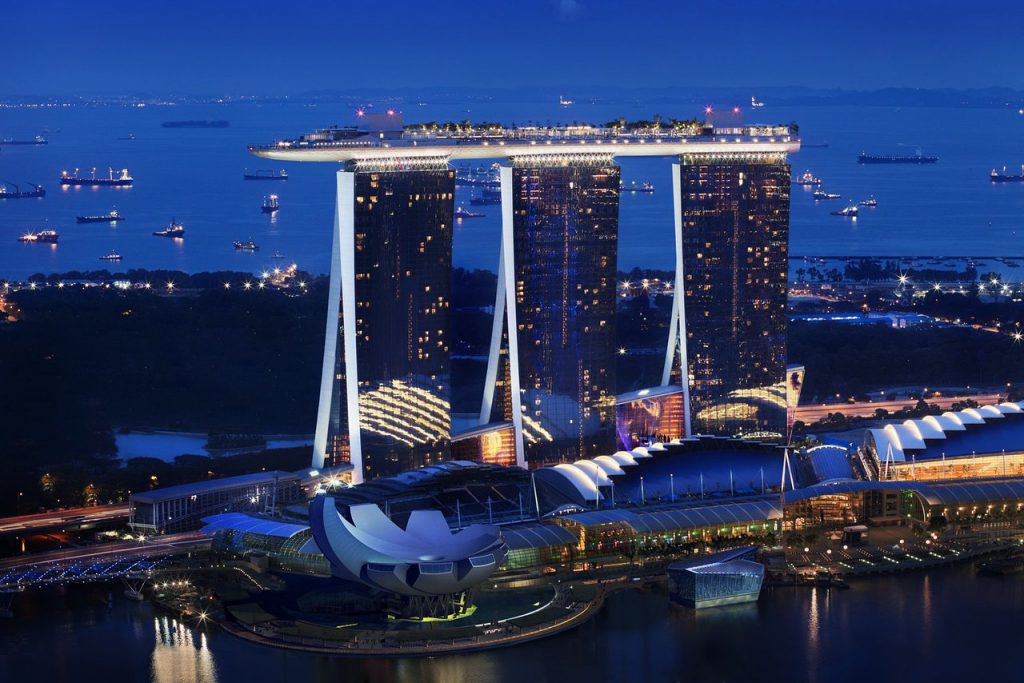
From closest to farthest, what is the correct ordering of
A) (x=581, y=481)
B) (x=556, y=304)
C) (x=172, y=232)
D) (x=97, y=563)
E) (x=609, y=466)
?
(x=97, y=563) < (x=581, y=481) < (x=609, y=466) < (x=556, y=304) < (x=172, y=232)

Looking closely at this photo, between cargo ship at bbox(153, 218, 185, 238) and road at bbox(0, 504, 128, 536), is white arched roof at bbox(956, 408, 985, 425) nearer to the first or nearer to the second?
road at bbox(0, 504, 128, 536)

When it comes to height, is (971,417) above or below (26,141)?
below

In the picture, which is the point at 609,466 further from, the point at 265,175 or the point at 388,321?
the point at 265,175

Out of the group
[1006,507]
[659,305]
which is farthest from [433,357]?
[659,305]

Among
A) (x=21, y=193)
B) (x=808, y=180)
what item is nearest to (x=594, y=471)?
(x=21, y=193)

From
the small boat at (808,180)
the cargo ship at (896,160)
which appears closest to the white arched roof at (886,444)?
the small boat at (808,180)

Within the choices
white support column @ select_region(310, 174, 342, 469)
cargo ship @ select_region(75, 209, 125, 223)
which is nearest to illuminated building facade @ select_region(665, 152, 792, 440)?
white support column @ select_region(310, 174, 342, 469)

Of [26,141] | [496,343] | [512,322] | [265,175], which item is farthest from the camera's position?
[26,141]

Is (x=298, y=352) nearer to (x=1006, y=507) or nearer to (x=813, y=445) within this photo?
(x=813, y=445)

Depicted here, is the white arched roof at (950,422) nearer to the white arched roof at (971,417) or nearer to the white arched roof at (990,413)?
the white arched roof at (971,417)
